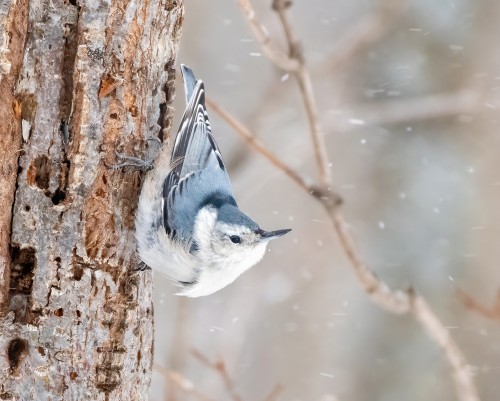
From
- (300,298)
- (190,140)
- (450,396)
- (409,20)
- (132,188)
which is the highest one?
(409,20)

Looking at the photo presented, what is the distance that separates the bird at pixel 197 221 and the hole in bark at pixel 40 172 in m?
0.41

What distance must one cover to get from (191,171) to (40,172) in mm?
708

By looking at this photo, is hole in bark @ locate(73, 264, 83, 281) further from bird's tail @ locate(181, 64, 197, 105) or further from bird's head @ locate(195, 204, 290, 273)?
bird's tail @ locate(181, 64, 197, 105)

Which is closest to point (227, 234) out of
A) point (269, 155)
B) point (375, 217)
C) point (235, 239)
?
point (235, 239)

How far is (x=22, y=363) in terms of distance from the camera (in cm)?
226

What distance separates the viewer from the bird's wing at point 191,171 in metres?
2.78

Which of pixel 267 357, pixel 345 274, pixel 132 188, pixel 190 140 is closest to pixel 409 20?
pixel 345 274

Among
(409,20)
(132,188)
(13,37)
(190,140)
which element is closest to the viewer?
(13,37)

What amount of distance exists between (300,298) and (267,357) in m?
0.56

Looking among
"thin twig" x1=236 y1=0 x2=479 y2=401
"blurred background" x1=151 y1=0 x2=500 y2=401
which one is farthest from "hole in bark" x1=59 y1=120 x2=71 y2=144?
"blurred background" x1=151 y1=0 x2=500 y2=401

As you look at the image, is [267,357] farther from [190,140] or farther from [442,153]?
[190,140]

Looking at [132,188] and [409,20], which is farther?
[409,20]

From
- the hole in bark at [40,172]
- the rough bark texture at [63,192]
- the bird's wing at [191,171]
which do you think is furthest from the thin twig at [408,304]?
the hole in bark at [40,172]

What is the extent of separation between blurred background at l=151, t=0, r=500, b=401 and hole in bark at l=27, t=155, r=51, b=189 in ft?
13.1
